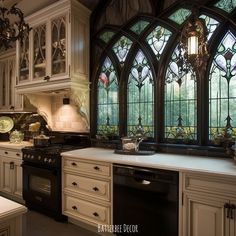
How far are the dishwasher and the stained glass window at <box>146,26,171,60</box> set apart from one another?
147 cm

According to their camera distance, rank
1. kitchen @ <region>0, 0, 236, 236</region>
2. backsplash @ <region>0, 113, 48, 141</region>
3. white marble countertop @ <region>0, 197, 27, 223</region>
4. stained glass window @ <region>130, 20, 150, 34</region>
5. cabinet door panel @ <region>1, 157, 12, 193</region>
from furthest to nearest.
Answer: backsplash @ <region>0, 113, 48, 141</region>
cabinet door panel @ <region>1, 157, 12, 193</region>
stained glass window @ <region>130, 20, 150, 34</region>
kitchen @ <region>0, 0, 236, 236</region>
white marble countertop @ <region>0, 197, 27, 223</region>

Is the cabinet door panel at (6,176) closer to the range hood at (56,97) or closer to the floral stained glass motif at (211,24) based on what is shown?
the range hood at (56,97)

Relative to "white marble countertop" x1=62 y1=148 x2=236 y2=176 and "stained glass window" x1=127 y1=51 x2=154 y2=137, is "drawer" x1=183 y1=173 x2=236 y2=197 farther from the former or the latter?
"stained glass window" x1=127 y1=51 x2=154 y2=137

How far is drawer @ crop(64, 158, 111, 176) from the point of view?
7.47ft

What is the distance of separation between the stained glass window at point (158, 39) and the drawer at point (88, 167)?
1478 millimetres

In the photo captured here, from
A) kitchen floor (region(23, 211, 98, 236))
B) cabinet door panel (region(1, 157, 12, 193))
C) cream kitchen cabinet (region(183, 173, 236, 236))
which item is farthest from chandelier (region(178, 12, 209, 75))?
cabinet door panel (region(1, 157, 12, 193))

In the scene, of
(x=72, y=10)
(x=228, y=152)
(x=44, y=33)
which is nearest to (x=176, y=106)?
(x=228, y=152)

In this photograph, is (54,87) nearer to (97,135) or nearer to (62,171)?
(97,135)

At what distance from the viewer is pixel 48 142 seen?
319 centimetres

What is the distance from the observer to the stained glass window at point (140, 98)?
2.73 metres

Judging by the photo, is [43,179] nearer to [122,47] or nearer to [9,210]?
[9,210]

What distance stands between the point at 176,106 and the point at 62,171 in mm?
1579

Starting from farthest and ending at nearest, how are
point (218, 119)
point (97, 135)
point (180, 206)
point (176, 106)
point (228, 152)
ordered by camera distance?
point (97, 135) < point (176, 106) < point (218, 119) < point (228, 152) < point (180, 206)

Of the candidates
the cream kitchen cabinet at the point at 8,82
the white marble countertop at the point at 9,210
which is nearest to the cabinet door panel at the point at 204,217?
the white marble countertop at the point at 9,210
